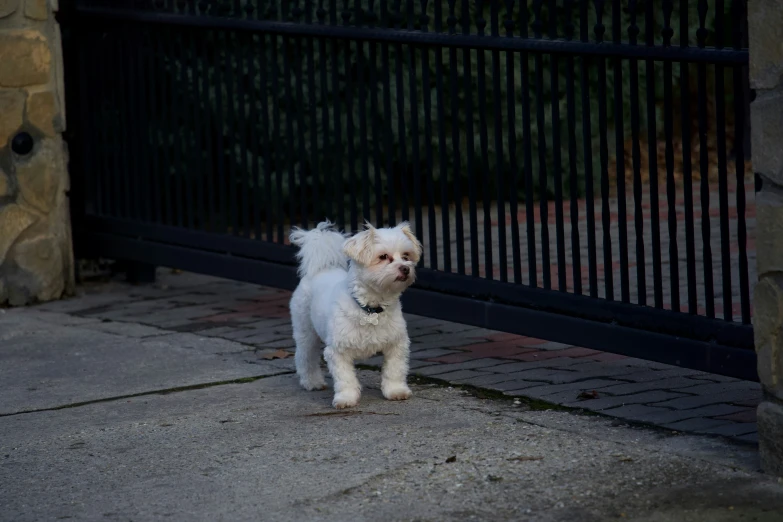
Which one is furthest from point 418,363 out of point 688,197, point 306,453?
point 688,197

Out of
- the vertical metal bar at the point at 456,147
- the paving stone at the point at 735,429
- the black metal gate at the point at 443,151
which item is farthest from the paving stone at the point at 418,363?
the paving stone at the point at 735,429

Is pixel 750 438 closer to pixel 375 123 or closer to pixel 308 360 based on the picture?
pixel 308 360

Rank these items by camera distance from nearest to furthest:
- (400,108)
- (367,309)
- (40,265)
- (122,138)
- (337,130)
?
(367,309), (400,108), (337,130), (40,265), (122,138)

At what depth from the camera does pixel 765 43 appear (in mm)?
3672

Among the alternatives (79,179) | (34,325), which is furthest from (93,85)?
(34,325)

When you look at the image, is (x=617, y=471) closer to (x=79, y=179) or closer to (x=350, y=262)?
(x=350, y=262)

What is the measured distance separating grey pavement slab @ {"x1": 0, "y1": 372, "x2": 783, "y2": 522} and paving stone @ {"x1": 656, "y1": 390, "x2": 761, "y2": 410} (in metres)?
0.37

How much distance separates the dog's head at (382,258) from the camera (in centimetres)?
468

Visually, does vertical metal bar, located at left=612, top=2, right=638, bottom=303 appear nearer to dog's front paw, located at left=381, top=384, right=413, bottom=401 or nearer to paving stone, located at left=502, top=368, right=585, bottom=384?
paving stone, located at left=502, top=368, right=585, bottom=384

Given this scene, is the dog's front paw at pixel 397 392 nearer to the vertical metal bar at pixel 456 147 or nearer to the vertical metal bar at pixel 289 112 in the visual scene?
the vertical metal bar at pixel 456 147

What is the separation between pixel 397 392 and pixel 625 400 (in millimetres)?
879

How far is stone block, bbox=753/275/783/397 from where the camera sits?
3.77 m

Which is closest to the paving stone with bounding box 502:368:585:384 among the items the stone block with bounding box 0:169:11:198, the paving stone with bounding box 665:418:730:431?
the paving stone with bounding box 665:418:730:431

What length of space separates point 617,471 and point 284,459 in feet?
3.61
